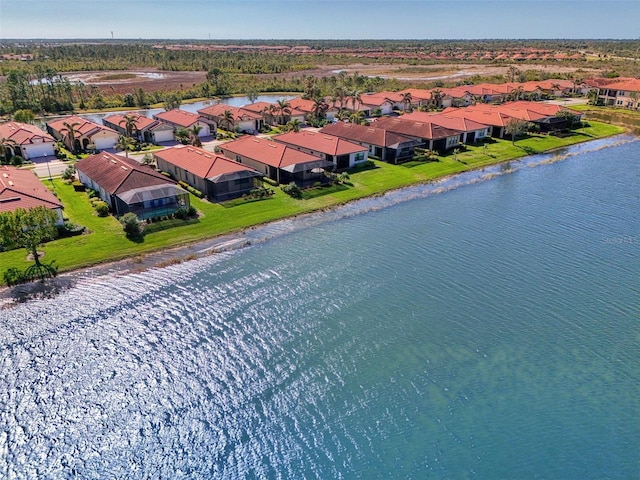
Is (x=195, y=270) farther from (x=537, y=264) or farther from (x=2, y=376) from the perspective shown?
(x=537, y=264)

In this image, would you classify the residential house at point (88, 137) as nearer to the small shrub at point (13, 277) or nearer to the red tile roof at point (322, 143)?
the red tile roof at point (322, 143)

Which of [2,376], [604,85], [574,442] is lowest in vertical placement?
[574,442]

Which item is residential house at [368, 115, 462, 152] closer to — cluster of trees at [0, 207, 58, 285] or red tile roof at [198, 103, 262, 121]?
red tile roof at [198, 103, 262, 121]

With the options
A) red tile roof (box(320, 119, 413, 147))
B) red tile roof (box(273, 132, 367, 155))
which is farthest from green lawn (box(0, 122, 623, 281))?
red tile roof (box(320, 119, 413, 147))

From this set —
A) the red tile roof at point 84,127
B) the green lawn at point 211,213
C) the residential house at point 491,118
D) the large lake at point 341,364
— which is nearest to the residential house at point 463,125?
the residential house at point 491,118

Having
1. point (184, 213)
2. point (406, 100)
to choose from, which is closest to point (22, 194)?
point (184, 213)

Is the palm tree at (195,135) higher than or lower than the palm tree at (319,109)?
lower

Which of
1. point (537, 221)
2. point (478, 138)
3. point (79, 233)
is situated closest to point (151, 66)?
point (478, 138)
